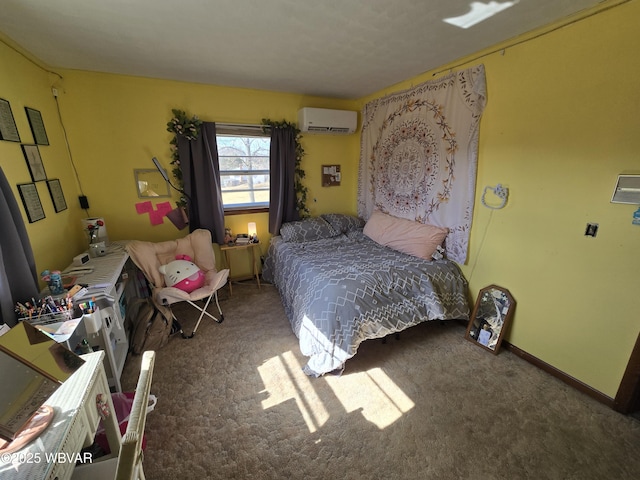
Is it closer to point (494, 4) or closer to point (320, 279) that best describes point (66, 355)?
point (320, 279)

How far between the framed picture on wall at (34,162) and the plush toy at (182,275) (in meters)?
1.08

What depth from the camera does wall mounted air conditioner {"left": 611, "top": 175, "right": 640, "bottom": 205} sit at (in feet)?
4.91

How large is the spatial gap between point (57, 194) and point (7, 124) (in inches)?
25.7

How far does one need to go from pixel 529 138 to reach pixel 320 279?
1891mm

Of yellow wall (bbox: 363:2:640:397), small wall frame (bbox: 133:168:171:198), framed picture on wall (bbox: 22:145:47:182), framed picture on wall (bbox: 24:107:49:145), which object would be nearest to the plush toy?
small wall frame (bbox: 133:168:171:198)

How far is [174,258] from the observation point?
8.89ft

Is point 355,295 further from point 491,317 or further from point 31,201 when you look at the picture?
point 31,201

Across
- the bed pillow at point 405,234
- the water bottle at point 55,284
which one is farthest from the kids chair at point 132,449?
the bed pillow at point 405,234

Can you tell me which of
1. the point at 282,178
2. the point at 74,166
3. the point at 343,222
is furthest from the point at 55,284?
the point at 343,222

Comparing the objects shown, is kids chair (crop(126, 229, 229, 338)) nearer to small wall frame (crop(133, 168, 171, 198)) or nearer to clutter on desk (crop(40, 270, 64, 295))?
small wall frame (crop(133, 168, 171, 198))

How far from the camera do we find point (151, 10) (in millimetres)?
1515

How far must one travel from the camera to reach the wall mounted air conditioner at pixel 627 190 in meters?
1.50

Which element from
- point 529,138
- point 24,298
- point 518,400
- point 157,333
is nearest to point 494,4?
point 529,138

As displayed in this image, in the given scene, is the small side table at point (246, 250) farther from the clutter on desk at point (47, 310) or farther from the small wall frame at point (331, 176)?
the clutter on desk at point (47, 310)
